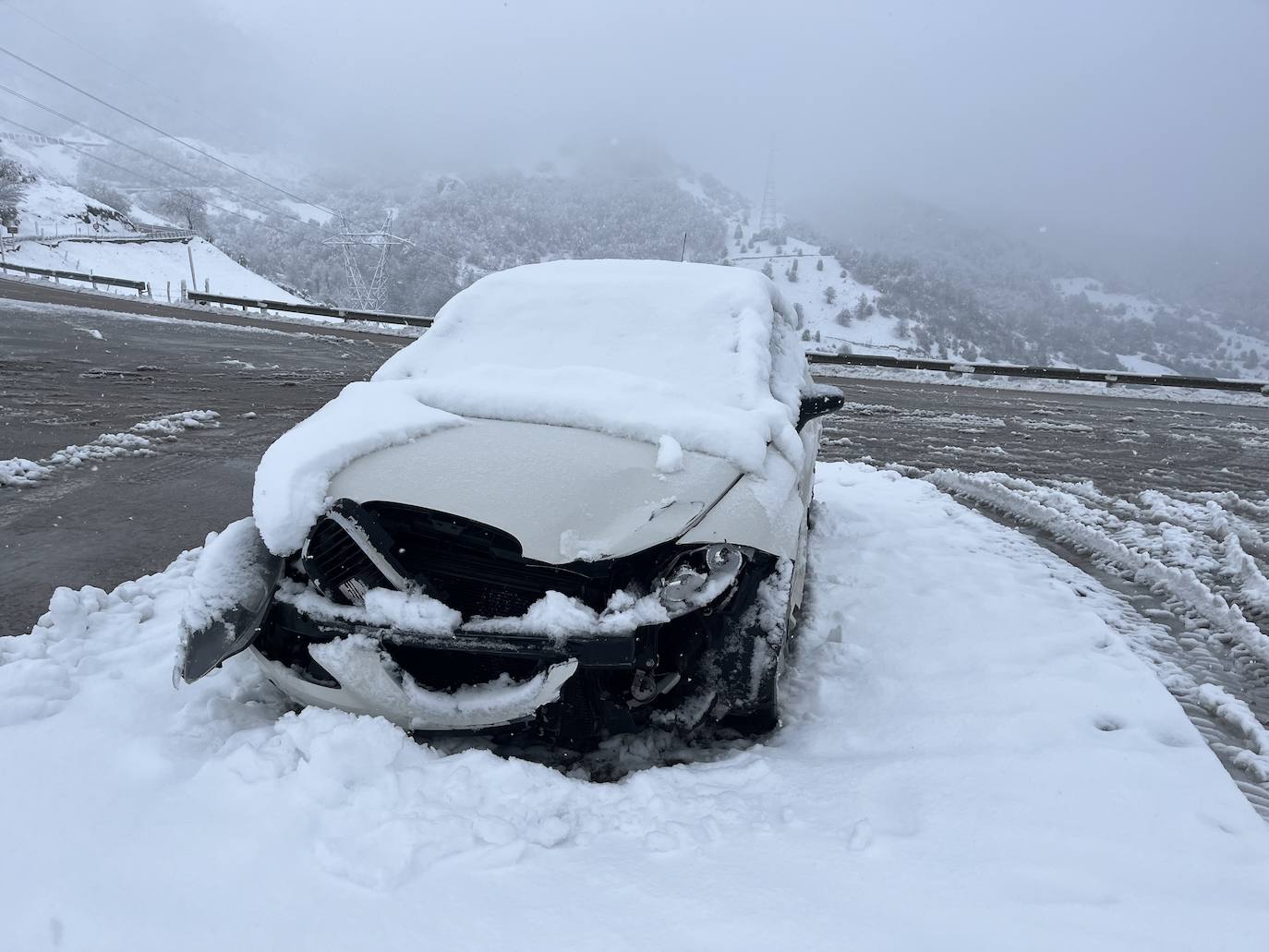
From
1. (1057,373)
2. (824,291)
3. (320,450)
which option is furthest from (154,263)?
(824,291)

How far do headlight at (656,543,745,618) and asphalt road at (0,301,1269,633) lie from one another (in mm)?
3153

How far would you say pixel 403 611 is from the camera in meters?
2.33

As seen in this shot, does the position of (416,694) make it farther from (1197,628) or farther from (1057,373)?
(1057,373)

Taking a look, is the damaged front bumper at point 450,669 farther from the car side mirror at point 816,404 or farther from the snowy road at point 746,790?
the car side mirror at point 816,404

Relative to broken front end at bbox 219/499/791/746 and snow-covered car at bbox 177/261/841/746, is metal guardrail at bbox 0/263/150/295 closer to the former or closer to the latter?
snow-covered car at bbox 177/261/841/746

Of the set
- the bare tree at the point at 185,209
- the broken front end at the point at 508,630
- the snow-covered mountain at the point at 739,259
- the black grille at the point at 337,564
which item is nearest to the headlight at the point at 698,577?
the broken front end at the point at 508,630

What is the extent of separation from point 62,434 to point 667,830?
24.3ft

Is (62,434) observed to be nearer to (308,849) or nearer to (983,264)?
(308,849)

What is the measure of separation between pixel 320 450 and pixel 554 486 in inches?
34.4

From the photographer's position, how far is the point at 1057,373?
20953mm

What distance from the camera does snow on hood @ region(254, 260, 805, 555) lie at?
278 cm

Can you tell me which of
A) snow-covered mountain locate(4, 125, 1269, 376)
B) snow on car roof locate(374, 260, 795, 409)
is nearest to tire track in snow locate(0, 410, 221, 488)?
snow on car roof locate(374, 260, 795, 409)

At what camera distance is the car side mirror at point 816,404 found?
383 centimetres

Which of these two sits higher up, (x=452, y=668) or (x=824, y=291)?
(x=824, y=291)
